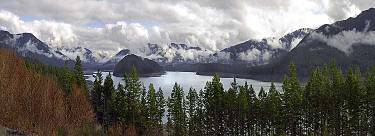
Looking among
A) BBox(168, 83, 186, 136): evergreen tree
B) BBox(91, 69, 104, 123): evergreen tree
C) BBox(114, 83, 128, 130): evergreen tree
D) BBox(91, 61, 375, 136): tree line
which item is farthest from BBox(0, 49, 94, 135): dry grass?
BBox(91, 69, 104, 123): evergreen tree

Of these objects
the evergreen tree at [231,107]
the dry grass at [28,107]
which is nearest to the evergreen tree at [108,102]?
the evergreen tree at [231,107]

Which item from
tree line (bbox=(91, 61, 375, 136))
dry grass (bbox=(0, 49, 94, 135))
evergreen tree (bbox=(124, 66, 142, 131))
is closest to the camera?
dry grass (bbox=(0, 49, 94, 135))

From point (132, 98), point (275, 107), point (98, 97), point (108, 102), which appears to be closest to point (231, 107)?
point (275, 107)

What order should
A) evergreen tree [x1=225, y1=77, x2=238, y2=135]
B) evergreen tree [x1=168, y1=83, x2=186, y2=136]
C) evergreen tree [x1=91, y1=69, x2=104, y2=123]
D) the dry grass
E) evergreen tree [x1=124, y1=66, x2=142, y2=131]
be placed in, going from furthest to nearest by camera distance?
evergreen tree [x1=91, y1=69, x2=104, y2=123]
evergreen tree [x1=168, y1=83, x2=186, y2=136]
evergreen tree [x1=124, y1=66, x2=142, y2=131]
evergreen tree [x1=225, y1=77, x2=238, y2=135]
the dry grass

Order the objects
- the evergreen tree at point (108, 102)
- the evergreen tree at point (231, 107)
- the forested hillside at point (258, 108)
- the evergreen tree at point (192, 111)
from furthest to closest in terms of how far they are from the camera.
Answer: the evergreen tree at point (192, 111) → the evergreen tree at point (108, 102) → the evergreen tree at point (231, 107) → the forested hillside at point (258, 108)

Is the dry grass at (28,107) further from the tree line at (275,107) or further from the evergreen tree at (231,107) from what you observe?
the evergreen tree at (231,107)

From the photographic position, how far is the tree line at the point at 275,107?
2167 inches

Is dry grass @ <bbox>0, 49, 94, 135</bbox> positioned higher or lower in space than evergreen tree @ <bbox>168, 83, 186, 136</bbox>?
higher

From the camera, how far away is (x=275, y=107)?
5712 centimetres

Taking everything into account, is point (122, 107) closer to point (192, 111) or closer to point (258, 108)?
point (192, 111)

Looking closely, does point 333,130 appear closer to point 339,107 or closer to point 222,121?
point 339,107

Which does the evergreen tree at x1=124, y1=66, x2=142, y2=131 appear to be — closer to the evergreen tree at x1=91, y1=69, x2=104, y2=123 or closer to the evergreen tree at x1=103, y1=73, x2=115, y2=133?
the evergreen tree at x1=103, y1=73, x2=115, y2=133

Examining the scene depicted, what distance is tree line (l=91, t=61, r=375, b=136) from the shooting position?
5503 cm

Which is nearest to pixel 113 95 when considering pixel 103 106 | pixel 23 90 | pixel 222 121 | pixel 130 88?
pixel 130 88
